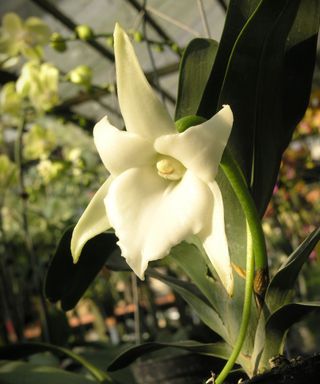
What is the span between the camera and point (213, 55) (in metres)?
0.70

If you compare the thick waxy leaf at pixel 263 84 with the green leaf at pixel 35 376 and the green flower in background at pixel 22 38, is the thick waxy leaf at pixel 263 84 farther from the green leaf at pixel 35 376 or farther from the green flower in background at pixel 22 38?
the green flower in background at pixel 22 38

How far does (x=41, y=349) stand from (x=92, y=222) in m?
0.51

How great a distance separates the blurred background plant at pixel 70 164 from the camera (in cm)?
144

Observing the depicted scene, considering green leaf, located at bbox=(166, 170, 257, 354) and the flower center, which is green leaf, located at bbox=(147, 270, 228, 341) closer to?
green leaf, located at bbox=(166, 170, 257, 354)

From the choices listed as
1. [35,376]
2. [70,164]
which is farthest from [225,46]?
[70,164]

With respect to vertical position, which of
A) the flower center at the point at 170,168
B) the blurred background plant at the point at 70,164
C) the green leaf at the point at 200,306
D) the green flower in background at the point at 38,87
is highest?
the flower center at the point at 170,168

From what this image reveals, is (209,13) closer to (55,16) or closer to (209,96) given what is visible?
(55,16)

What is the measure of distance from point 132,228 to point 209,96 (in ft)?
0.80

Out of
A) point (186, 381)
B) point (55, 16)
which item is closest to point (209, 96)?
point (186, 381)

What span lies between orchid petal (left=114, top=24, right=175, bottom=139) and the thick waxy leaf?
0.44 feet

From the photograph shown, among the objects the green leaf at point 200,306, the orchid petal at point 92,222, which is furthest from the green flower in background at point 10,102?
the orchid petal at point 92,222

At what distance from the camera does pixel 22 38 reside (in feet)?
4.88

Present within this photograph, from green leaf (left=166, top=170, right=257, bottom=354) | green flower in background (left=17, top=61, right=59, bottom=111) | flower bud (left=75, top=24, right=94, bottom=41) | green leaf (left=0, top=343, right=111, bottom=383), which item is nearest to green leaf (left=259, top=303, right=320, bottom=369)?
green leaf (left=166, top=170, right=257, bottom=354)

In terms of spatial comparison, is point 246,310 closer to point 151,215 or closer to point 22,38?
point 151,215
